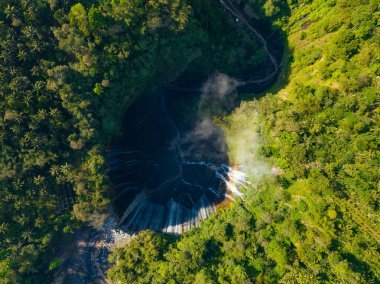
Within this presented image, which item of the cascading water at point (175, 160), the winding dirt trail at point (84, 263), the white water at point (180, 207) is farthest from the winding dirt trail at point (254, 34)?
the winding dirt trail at point (84, 263)

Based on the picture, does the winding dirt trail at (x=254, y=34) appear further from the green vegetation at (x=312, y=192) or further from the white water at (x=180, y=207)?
the white water at (x=180, y=207)

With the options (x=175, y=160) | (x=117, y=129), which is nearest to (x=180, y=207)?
(x=175, y=160)

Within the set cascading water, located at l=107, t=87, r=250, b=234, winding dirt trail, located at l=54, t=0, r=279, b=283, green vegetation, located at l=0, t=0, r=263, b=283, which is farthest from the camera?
cascading water, located at l=107, t=87, r=250, b=234

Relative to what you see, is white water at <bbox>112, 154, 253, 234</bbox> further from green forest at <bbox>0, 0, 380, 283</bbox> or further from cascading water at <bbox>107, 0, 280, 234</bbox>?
green forest at <bbox>0, 0, 380, 283</bbox>

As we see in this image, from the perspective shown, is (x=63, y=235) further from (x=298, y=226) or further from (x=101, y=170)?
(x=298, y=226)

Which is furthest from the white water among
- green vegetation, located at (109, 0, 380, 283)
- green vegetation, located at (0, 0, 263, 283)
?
green vegetation, located at (0, 0, 263, 283)

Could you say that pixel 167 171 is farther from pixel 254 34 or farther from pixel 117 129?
pixel 254 34

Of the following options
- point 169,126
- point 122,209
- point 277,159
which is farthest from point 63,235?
point 277,159
